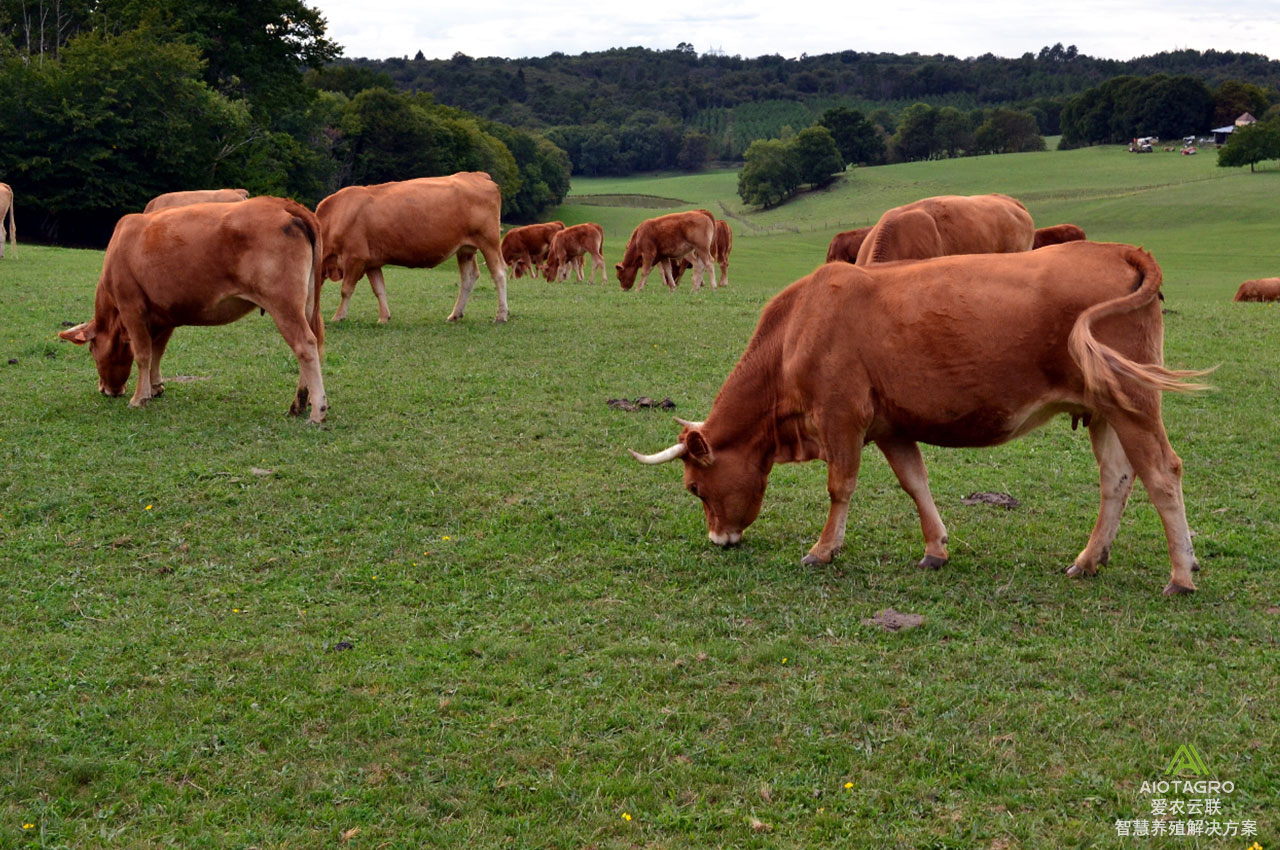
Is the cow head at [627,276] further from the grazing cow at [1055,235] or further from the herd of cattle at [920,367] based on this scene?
the herd of cattle at [920,367]

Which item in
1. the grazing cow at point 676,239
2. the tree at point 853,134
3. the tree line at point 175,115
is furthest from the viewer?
the tree at point 853,134

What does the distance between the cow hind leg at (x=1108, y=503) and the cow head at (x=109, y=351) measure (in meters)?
10.2

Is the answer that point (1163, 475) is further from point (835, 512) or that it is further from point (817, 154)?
point (817, 154)

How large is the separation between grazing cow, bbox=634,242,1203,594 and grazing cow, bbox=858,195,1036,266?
4.98 meters

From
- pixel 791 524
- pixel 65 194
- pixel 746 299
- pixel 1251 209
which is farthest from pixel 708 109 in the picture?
pixel 791 524

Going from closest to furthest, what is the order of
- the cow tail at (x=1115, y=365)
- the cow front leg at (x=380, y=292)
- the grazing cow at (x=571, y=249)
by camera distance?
the cow tail at (x=1115, y=365)
the cow front leg at (x=380, y=292)
the grazing cow at (x=571, y=249)

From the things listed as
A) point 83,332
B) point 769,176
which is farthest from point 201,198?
point 769,176

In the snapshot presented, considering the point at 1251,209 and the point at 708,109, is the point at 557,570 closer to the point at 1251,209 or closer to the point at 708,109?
the point at 1251,209

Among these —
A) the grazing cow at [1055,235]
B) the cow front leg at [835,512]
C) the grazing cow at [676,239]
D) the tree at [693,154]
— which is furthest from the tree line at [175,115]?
the tree at [693,154]

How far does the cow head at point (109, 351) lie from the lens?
12.4 meters

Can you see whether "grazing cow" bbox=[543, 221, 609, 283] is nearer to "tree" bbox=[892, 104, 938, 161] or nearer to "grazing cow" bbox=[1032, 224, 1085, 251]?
"grazing cow" bbox=[1032, 224, 1085, 251]

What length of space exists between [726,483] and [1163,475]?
2955mm

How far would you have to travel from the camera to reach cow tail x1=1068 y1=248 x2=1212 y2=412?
259 inches

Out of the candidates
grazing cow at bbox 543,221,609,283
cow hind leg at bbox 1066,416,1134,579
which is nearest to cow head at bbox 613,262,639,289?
grazing cow at bbox 543,221,609,283
